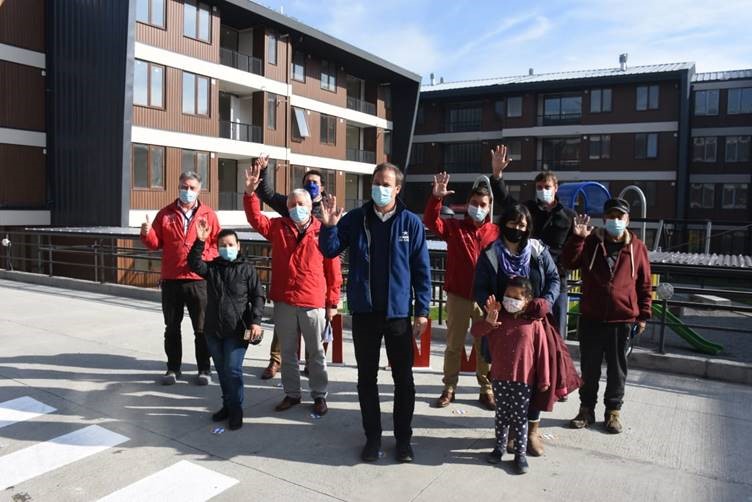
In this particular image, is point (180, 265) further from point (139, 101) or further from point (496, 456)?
point (139, 101)

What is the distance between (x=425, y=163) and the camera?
42.6 meters

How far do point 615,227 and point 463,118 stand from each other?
38.1 metres

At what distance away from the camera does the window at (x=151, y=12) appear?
21.0m

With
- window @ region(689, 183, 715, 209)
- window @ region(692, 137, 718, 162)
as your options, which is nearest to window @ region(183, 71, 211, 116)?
window @ region(689, 183, 715, 209)

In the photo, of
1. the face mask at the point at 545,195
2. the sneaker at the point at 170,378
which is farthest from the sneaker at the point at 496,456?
the sneaker at the point at 170,378

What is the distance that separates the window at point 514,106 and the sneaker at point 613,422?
1401 inches

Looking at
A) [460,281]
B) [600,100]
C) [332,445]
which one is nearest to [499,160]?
[460,281]

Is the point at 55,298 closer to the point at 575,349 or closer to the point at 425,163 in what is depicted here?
the point at 575,349

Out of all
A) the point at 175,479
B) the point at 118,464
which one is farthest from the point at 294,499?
the point at 118,464

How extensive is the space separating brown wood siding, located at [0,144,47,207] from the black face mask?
2174 centimetres

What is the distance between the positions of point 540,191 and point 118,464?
3.84m

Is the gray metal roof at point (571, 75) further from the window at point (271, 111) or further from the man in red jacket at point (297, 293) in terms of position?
the man in red jacket at point (297, 293)

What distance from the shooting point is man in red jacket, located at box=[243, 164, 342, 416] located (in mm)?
4926

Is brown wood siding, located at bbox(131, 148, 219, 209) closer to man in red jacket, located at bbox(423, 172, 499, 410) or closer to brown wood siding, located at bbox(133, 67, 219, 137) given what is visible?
brown wood siding, located at bbox(133, 67, 219, 137)
